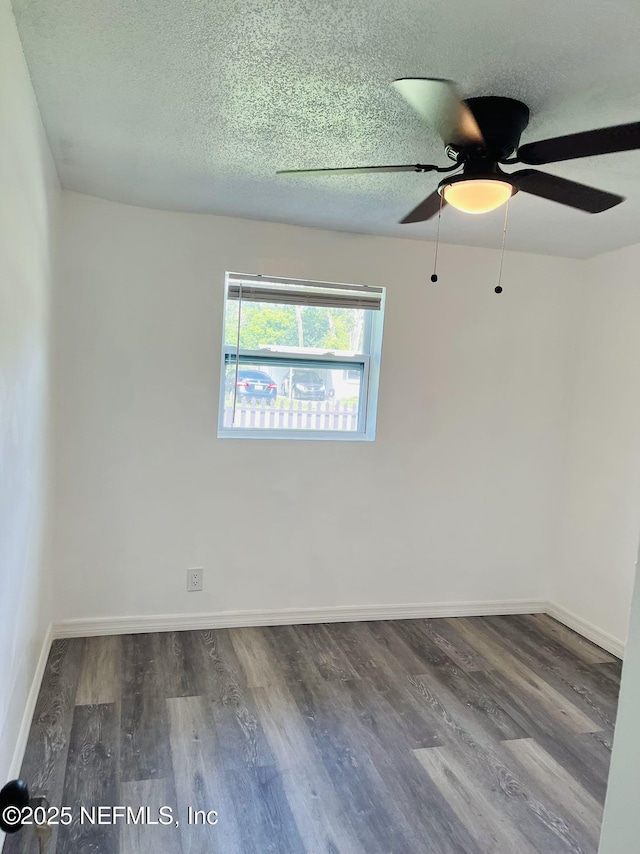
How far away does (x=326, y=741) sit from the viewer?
2242 millimetres

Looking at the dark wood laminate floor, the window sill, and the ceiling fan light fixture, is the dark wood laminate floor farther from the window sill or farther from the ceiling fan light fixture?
the ceiling fan light fixture

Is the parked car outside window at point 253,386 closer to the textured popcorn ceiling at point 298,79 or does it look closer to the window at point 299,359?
the window at point 299,359

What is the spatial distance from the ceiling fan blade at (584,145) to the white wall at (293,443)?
65.7 inches

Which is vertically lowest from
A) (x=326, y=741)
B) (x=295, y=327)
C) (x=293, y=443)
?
(x=326, y=741)

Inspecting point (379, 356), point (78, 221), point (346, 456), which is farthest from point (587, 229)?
point (78, 221)

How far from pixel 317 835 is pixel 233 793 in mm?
332

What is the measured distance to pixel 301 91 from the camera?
163 cm

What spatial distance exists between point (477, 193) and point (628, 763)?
1.46 meters

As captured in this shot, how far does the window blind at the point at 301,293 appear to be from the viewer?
309cm

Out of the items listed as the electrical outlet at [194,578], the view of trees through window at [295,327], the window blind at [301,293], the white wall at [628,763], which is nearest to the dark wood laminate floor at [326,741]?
the electrical outlet at [194,578]

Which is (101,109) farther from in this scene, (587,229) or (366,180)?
(587,229)

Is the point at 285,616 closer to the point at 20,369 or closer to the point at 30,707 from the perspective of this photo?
the point at 30,707

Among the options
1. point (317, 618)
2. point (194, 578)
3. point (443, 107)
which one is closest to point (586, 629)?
point (317, 618)

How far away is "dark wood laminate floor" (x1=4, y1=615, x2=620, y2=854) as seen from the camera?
1.80 metres
